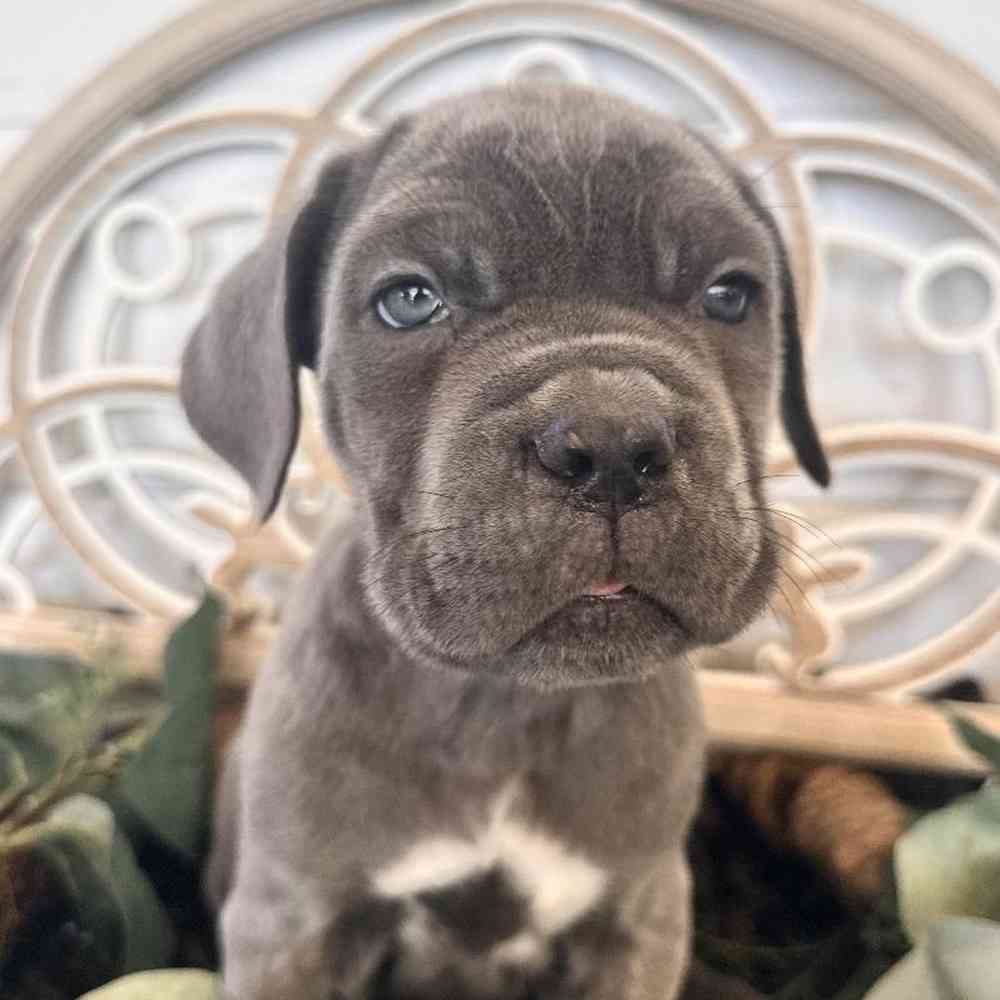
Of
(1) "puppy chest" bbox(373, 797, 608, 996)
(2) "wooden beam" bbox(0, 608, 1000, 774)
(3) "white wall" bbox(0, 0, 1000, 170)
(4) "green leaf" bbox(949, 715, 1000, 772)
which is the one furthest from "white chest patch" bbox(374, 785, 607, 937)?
(3) "white wall" bbox(0, 0, 1000, 170)

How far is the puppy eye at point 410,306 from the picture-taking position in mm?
871

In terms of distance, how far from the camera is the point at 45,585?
2.04 meters

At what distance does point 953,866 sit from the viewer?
1076mm

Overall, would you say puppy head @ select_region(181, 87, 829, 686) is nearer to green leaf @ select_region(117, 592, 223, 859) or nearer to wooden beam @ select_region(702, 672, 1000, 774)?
green leaf @ select_region(117, 592, 223, 859)

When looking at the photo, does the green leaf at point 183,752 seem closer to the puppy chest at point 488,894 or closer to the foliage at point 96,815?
the foliage at point 96,815

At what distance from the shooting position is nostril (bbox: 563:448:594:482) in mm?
686

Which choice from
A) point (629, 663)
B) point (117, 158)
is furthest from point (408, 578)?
point (117, 158)

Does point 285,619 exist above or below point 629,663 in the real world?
below

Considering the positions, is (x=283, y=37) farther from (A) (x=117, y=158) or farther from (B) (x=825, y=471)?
(B) (x=825, y=471)

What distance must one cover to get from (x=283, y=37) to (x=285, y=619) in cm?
102

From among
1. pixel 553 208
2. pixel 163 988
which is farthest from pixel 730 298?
pixel 163 988

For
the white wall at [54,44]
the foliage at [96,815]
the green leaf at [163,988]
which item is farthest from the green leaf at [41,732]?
the white wall at [54,44]

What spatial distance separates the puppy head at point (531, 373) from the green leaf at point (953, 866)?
0.48 meters

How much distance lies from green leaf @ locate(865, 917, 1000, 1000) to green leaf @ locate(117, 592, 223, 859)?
0.91 metres
